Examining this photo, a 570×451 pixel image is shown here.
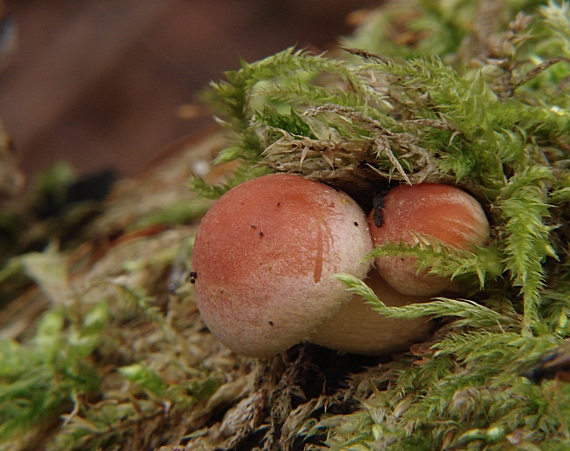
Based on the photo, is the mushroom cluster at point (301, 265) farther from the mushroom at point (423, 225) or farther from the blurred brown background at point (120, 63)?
the blurred brown background at point (120, 63)

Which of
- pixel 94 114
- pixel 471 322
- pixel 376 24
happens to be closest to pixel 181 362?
pixel 471 322

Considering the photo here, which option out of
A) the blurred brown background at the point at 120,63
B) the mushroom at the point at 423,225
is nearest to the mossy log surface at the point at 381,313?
the mushroom at the point at 423,225

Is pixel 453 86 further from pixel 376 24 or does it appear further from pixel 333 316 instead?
pixel 376 24

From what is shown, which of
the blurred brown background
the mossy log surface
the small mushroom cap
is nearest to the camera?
the mossy log surface

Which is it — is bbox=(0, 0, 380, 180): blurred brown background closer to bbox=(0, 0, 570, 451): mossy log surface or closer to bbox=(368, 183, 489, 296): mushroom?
bbox=(0, 0, 570, 451): mossy log surface

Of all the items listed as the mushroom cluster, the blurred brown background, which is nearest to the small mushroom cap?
the mushroom cluster

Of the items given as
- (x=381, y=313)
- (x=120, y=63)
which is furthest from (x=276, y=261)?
(x=120, y=63)

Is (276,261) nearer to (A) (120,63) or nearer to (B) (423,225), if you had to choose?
(B) (423,225)
